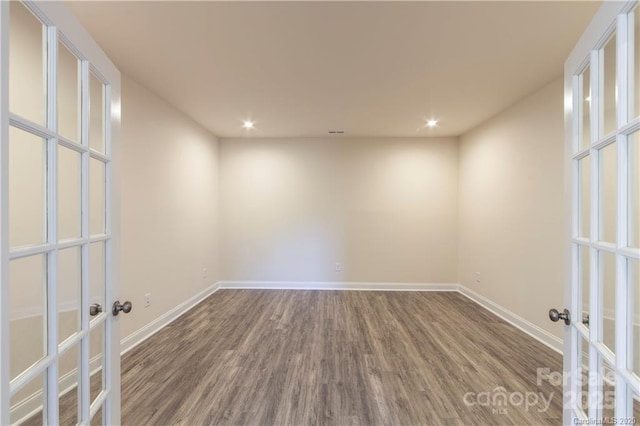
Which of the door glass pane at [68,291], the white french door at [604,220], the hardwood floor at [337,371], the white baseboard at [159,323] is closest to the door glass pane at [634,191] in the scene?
the white french door at [604,220]

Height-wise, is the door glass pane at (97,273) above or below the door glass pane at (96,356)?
above

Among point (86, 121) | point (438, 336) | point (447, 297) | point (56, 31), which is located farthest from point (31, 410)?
point (447, 297)

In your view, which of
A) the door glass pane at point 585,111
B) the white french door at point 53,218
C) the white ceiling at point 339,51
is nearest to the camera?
the white french door at point 53,218

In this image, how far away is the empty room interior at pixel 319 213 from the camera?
80 cm

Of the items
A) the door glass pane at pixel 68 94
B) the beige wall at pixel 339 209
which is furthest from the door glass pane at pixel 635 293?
the beige wall at pixel 339 209

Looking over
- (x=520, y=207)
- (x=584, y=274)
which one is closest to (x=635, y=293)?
(x=584, y=274)

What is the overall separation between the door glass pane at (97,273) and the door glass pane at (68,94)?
1.40ft

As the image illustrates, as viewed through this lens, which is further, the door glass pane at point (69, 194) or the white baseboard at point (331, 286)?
the white baseboard at point (331, 286)

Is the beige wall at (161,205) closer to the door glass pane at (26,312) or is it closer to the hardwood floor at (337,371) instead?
the hardwood floor at (337,371)

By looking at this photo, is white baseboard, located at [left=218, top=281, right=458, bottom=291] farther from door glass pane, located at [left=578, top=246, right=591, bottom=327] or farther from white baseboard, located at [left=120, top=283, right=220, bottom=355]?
door glass pane, located at [left=578, top=246, right=591, bottom=327]

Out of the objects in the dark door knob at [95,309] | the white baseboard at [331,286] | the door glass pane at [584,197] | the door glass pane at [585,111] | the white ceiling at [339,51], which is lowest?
the white baseboard at [331,286]

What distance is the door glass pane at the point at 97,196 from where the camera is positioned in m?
1.02

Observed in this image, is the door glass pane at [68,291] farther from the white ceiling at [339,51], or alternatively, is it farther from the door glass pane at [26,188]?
the white ceiling at [339,51]

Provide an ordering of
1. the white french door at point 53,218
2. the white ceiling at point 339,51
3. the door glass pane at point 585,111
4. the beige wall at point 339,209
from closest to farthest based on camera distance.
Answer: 1. the white french door at point 53,218
2. the door glass pane at point 585,111
3. the white ceiling at point 339,51
4. the beige wall at point 339,209
